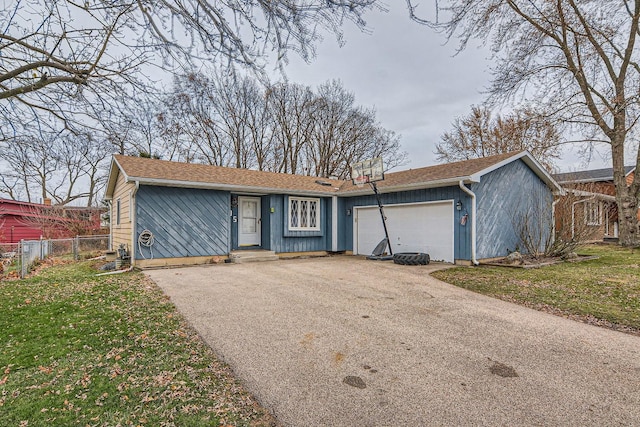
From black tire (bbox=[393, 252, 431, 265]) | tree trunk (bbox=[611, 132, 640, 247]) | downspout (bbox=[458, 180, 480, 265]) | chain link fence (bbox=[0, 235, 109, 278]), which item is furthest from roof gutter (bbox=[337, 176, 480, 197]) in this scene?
chain link fence (bbox=[0, 235, 109, 278])

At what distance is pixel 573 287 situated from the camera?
6234 mm

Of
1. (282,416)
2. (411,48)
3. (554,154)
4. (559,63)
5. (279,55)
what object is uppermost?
(559,63)

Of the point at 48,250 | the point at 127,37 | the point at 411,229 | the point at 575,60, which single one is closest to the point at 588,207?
the point at 575,60

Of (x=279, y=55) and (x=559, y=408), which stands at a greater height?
(x=279, y=55)

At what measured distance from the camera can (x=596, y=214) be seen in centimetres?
1512

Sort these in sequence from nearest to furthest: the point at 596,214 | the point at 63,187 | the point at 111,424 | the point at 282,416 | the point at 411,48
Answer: the point at 111,424
the point at 282,416
the point at 411,48
the point at 596,214
the point at 63,187

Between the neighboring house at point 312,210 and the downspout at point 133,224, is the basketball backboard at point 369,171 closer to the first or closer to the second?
the neighboring house at point 312,210

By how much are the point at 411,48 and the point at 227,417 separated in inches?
164

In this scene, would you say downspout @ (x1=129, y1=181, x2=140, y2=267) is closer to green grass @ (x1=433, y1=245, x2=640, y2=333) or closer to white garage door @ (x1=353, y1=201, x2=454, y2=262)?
white garage door @ (x1=353, y1=201, x2=454, y2=262)

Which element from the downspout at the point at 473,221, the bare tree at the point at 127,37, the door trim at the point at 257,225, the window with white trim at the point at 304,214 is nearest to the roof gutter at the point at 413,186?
the downspout at the point at 473,221

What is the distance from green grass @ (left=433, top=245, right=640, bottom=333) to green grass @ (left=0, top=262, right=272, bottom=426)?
16.0 ft

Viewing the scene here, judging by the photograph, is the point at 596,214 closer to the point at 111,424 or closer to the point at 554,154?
the point at 554,154

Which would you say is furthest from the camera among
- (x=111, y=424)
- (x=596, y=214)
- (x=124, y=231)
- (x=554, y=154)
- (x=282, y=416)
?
(x=554, y=154)

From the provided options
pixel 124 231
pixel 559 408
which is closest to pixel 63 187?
pixel 124 231
